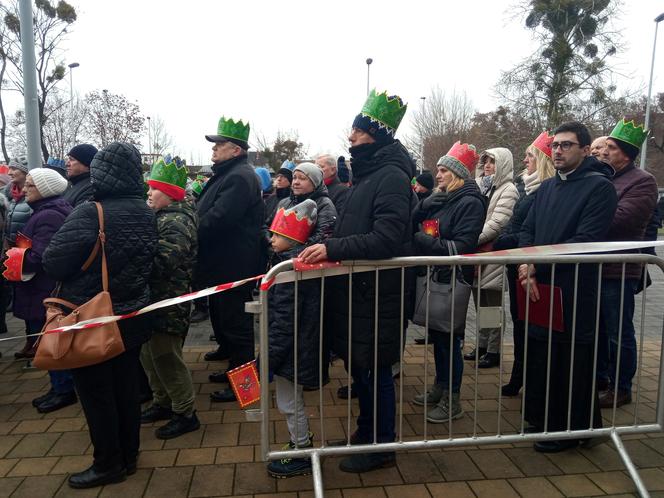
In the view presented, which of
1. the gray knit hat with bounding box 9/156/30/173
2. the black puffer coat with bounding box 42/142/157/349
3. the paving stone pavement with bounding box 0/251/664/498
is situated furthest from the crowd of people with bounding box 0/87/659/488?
the gray knit hat with bounding box 9/156/30/173

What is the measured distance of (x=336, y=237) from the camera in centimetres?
306

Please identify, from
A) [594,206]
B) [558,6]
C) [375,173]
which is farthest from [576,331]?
[558,6]

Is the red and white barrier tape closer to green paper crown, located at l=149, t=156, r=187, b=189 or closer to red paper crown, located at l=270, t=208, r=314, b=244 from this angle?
red paper crown, located at l=270, t=208, r=314, b=244

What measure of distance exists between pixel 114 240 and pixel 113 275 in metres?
0.20

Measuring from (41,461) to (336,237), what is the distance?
233cm

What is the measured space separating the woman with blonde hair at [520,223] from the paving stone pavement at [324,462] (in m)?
0.24

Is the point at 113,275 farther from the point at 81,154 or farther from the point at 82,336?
the point at 81,154

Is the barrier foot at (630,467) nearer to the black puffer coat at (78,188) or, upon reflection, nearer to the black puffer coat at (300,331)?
the black puffer coat at (300,331)

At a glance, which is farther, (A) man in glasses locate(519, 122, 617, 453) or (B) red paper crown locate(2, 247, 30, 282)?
(B) red paper crown locate(2, 247, 30, 282)

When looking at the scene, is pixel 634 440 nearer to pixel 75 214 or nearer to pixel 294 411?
pixel 294 411

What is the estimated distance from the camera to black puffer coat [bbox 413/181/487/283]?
3.66m

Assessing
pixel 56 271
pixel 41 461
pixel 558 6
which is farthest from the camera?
pixel 558 6

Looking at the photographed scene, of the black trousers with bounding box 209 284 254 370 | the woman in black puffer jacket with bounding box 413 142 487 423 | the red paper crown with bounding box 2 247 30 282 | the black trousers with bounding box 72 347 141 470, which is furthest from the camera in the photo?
the black trousers with bounding box 209 284 254 370

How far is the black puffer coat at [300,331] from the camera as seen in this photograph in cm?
299
